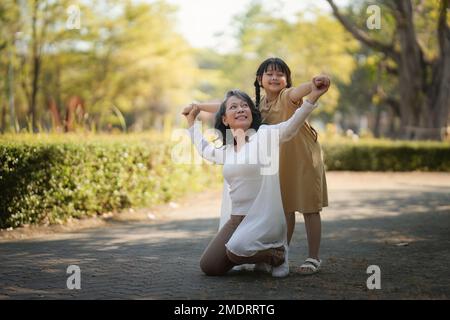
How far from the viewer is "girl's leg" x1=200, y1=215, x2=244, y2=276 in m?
5.17

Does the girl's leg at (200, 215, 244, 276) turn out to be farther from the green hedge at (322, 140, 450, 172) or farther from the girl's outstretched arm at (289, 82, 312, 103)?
the green hedge at (322, 140, 450, 172)

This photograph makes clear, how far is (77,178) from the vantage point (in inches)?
360

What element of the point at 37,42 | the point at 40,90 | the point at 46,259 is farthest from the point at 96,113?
the point at 46,259

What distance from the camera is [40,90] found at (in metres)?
34.8

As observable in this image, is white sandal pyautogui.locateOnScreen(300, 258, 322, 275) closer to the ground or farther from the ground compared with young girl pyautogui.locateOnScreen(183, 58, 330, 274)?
closer to the ground

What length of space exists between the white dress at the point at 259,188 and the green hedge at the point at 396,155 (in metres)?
15.7

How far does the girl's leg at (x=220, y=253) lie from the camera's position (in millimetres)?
5172

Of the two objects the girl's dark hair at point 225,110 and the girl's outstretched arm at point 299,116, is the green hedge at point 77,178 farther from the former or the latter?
the girl's outstretched arm at point 299,116

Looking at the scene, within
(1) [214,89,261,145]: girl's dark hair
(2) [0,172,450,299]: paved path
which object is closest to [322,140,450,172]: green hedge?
(2) [0,172,450,299]: paved path

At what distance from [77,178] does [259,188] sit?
4683 mm

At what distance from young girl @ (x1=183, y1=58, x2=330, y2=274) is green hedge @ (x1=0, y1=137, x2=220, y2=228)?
415 centimetres

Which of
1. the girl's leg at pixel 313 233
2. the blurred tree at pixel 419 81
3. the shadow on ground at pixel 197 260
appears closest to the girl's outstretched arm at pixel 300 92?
the girl's leg at pixel 313 233
